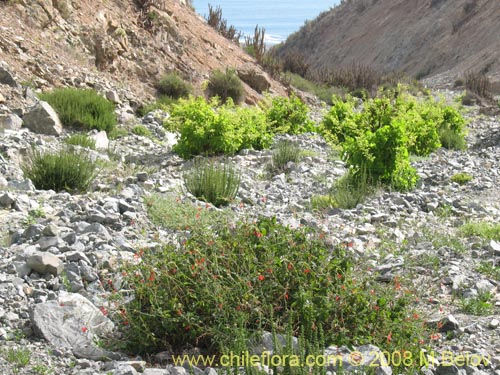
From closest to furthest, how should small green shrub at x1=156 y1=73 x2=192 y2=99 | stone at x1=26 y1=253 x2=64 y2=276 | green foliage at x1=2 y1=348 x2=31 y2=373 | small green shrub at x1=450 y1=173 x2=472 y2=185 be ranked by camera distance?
green foliage at x1=2 y1=348 x2=31 y2=373, stone at x1=26 y1=253 x2=64 y2=276, small green shrub at x1=450 y1=173 x2=472 y2=185, small green shrub at x1=156 y1=73 x2=192 y2=99

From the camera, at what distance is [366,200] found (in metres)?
7.23

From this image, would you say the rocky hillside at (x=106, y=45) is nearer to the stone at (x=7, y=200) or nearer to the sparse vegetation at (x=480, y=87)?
the stone at (x=7, y=200)

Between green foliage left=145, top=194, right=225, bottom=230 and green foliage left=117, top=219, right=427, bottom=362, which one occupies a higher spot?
green foliage left=145, top=194, right=225, bottom=230

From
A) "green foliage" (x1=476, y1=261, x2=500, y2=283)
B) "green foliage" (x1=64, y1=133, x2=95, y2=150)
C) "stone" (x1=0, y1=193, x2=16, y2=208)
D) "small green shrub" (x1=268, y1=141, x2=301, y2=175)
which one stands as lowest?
"green foliage" (x1=476, y1=261, x2=500, y2=283)

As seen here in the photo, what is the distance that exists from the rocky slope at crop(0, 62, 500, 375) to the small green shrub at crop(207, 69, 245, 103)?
21.9 ft

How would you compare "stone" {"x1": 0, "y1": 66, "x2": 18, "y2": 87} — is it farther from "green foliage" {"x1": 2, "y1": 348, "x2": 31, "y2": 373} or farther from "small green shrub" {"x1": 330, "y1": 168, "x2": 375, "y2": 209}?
"green foliage" {"x1": 2, "y1": 348, "x2": 31, "y2": 373}

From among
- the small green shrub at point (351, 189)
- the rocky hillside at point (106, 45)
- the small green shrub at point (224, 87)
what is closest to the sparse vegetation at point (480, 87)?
the rocky hillside at point (106, 45)

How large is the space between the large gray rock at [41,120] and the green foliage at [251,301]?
6.63 metres

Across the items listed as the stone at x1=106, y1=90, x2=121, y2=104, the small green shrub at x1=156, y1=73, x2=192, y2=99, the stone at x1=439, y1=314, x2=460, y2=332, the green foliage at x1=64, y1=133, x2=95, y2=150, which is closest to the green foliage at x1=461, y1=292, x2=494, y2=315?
the stone at x1=439, y1=314, x2=460, y2=332

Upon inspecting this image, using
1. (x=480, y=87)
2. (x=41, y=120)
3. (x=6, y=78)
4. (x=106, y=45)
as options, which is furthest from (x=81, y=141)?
(x=480, y=87)

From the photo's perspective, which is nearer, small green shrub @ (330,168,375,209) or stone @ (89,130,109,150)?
small green shrub @ (330,168,375,209)

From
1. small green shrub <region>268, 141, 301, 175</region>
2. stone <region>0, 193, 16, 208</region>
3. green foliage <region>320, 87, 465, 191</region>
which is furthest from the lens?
small green shrub <region>268, 141, 301, 175</region>

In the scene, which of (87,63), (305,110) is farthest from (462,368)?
(87,63)

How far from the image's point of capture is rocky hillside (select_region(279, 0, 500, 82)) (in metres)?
36.4
